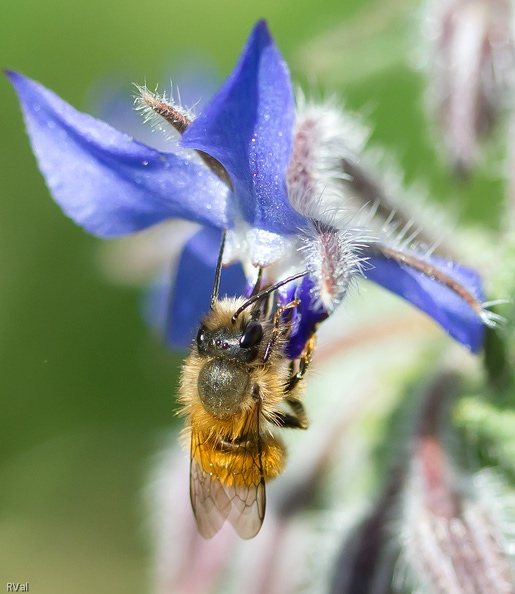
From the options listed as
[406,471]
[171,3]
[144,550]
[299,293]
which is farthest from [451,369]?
[171,3]

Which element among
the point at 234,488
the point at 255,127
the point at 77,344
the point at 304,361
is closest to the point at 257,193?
the point at 255,127

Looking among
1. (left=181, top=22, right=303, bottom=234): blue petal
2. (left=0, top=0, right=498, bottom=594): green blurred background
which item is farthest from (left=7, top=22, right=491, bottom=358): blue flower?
(left=0, top=0, right=498, bottom=594): green blurred background

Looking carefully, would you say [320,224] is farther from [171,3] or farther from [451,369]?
[171,3]

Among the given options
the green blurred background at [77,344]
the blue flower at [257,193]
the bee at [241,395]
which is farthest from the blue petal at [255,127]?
the green blurred background at [77,344]

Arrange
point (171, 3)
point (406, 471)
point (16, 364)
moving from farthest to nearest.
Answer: point (171, 3) → point (16, 364) → point (406, 471)

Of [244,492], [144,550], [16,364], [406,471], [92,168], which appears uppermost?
[92,168]

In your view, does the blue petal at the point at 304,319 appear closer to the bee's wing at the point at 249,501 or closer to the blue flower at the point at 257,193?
the blue flower at the point at 257,193

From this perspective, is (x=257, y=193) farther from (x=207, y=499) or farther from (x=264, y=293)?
(x=207, y=499)
